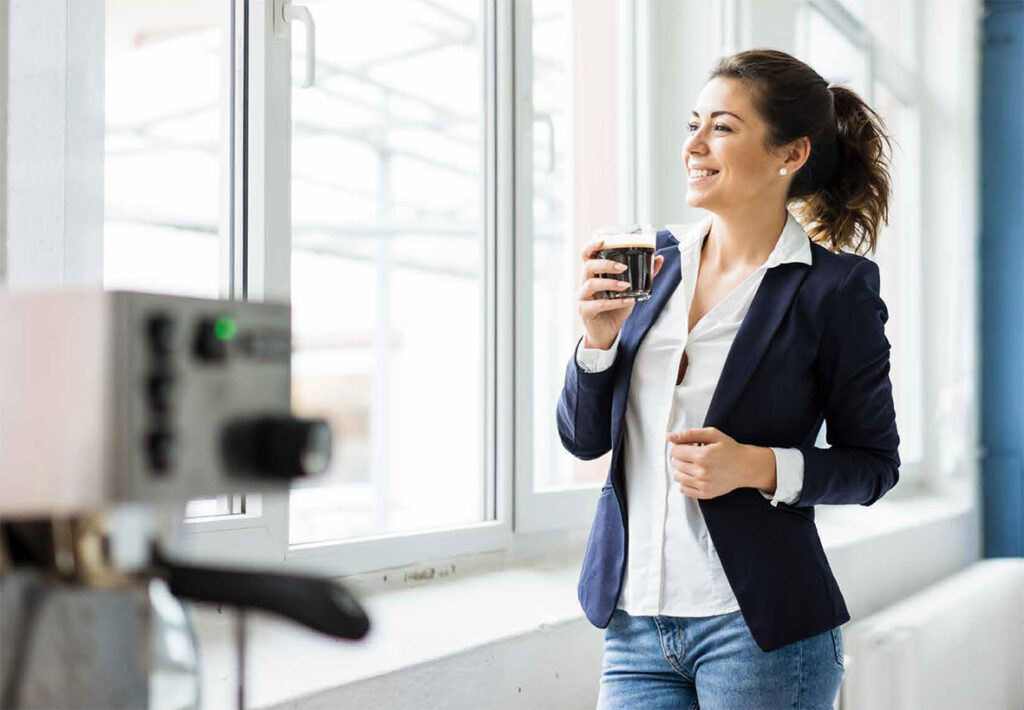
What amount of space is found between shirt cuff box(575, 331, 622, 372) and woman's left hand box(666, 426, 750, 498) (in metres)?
0.13

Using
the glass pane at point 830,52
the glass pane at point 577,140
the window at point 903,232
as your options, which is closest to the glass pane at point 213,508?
the glass pane at point 577,140

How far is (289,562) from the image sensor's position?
1.62 m

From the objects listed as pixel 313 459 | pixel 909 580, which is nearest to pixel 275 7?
pixel 313 459

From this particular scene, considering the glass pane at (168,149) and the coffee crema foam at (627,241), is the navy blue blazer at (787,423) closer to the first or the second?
the coffee crema foam at (627,241)

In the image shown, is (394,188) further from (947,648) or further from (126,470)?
(126,470)

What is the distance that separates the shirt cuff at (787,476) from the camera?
1344 mm

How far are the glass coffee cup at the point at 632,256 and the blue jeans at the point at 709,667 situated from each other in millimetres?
395

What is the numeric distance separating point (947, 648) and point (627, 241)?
1.87m

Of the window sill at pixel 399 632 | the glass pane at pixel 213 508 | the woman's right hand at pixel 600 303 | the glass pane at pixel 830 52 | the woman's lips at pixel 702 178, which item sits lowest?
the window sill at pixel 399 632

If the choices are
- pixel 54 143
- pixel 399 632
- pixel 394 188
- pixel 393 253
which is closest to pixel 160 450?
pixel 54 143

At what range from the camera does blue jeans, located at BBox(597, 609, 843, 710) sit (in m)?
1.33

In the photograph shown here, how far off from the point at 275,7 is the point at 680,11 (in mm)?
1309

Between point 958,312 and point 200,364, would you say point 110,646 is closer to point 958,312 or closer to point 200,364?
point 200,364

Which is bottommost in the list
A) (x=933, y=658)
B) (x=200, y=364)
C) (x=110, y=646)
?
(x=933, y=658)
